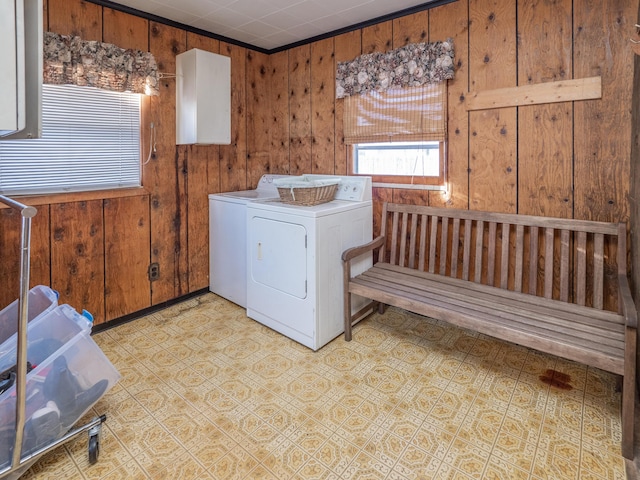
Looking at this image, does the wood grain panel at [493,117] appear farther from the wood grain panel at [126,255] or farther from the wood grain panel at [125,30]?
the wood grain panel at [126,255]

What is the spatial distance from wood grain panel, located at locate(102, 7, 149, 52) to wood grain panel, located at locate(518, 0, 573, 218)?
2627 millimetres

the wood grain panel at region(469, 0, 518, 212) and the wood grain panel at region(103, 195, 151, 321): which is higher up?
the wood grain panel at region(469, 0, 518, 212)

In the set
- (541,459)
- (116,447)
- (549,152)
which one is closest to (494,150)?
(549,152)

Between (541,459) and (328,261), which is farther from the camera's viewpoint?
(328,261)

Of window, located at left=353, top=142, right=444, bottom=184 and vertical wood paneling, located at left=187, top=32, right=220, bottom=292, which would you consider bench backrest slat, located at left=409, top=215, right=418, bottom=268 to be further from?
vertical wood paneling, located at left=187, top=32, right=220, bottom=292

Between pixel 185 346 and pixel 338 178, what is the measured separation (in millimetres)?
1677

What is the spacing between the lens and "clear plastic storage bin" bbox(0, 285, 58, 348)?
74.1 inches

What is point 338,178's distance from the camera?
3027 mm

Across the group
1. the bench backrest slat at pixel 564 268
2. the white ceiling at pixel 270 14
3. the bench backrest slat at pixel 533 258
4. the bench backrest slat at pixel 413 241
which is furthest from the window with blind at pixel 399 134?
the bench backrest slat at pixel 564 268

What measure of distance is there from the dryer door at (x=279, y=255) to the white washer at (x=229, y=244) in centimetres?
27

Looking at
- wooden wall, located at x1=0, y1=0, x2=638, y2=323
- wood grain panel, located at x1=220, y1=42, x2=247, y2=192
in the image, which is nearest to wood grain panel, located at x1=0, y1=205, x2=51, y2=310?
wooden wall, located at x1=0, y1=0, x2=638, y2=323

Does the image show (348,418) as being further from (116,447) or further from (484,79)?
(484,79)

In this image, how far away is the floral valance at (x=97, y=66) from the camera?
239 cm

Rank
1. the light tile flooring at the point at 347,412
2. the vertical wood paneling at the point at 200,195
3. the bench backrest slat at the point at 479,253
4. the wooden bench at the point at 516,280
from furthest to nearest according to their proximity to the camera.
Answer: the vertical wood paneling at the point at 200,195, the bench backrest slat at the point at 479,253, the wooden bench at the point at 516,280, the light tile flooring at the point at 347,412
